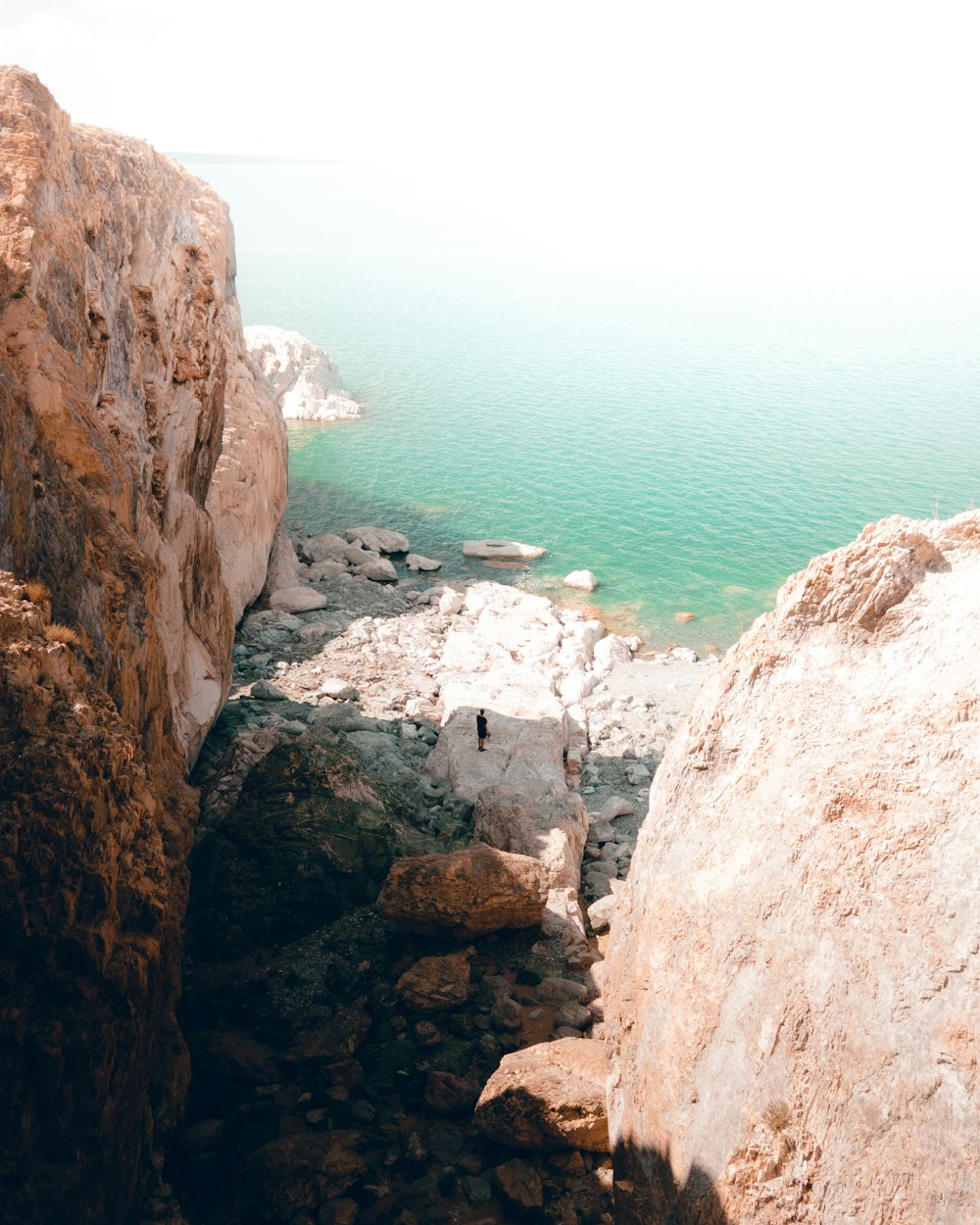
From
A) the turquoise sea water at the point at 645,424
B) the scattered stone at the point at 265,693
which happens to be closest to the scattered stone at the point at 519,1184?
the scattered stone at the point at 265,693

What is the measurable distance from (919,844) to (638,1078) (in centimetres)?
463

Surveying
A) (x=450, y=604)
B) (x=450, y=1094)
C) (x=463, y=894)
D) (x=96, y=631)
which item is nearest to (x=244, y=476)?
(x=450, y=604)

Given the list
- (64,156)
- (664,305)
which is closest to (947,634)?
(64,156)

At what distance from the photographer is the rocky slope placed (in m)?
7.55

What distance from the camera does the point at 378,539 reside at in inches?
1512

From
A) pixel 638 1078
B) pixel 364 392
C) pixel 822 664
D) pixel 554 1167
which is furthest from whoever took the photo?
pixel 364 392

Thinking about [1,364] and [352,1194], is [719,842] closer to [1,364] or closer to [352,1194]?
[352,1194]

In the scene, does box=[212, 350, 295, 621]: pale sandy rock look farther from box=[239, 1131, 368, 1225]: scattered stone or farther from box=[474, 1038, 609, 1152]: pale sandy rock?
box=[474, 1038, 609, 1152]: pale sandy rock

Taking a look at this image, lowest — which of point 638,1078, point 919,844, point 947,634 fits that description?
point 638,1078

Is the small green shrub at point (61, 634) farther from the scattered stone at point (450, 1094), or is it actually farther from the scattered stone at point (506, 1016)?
the scattered stone at point (506, 1016)

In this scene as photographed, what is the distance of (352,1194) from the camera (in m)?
10.3

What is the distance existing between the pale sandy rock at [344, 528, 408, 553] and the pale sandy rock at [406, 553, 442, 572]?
112 centimetres

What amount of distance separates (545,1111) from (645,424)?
2057 inches

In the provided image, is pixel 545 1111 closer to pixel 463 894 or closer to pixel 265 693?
pixel 463 894
